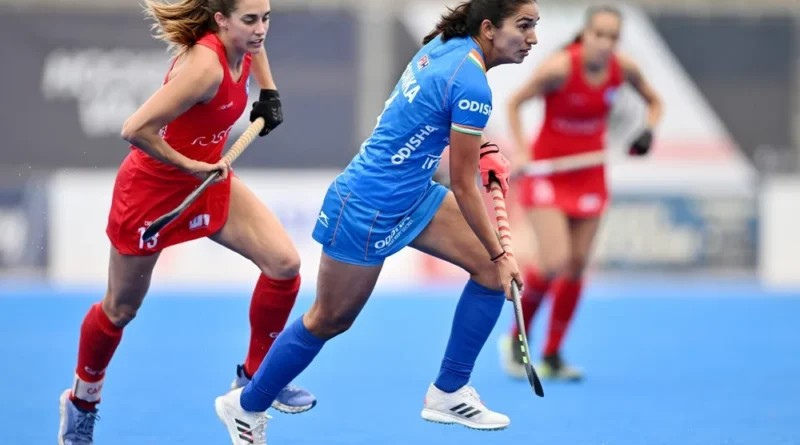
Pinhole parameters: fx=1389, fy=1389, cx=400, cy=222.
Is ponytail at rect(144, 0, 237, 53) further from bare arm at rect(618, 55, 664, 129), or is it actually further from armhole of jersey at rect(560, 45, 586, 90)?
bare arm at rect(618, 55, 664, 129)

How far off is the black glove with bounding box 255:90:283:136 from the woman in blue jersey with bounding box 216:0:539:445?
0.63 metres

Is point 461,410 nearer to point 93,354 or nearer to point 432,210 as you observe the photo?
point 432,210

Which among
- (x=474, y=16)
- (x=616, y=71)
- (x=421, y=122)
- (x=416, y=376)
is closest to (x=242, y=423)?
(x=421, y=122)

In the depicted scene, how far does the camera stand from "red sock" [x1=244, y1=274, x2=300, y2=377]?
5188mm

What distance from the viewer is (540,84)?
732 centimetres

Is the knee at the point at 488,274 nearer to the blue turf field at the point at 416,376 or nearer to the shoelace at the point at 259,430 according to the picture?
the blue turf field at the point at 416,376

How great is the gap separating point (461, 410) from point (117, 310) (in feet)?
4.36

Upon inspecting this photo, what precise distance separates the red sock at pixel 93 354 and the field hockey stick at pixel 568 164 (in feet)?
9.49

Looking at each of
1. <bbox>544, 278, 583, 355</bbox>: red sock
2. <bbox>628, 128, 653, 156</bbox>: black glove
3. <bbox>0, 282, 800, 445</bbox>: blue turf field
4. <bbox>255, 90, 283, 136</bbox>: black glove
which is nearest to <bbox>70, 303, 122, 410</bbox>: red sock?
<bbox>0, 282, 800, 445</bbox>: blue turf field

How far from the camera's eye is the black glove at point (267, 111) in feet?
17.3

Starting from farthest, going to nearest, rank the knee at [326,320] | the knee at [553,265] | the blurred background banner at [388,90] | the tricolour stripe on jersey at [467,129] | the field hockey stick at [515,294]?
the blurred background banner at [388,90]
the knee at [553,265]
the knee at [326,320]
the field hockey stick at [515,294]
the tricolour stripe on jersey at [467,129]

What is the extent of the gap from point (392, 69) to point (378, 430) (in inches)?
308

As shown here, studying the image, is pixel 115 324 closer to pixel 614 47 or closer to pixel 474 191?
pixel 474 191

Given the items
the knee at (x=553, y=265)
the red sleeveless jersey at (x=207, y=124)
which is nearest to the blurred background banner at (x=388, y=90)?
the knee at (x=553, y=265)
